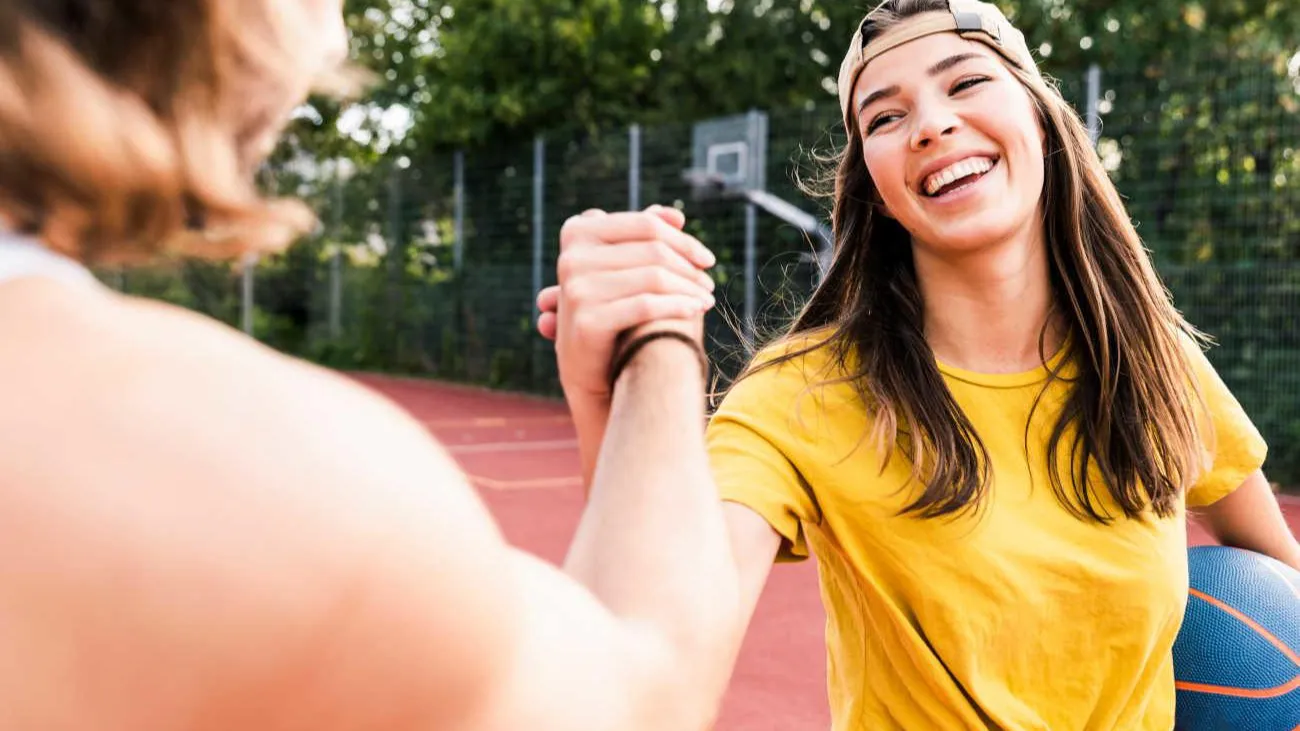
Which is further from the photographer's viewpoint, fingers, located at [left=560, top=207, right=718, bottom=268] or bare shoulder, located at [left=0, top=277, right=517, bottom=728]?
fingers, located at [left=560, top=207, right=718, bottom=268]

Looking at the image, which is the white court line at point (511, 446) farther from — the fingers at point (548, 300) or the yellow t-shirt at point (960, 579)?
the fingers at point (548, 300)

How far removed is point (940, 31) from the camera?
1.99 meters

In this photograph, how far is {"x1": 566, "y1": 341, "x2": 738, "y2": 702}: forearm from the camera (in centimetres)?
87

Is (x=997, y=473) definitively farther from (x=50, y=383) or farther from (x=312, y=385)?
(x=50, y=383)

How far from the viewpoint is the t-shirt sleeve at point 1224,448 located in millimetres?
2105

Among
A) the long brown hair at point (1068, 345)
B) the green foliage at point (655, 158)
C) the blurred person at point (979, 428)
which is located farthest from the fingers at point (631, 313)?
the green foliage at point (655, 158)

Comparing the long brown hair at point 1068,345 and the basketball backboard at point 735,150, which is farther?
the basketball backboard at point 735,150

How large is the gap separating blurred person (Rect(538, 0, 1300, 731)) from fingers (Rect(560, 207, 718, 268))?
23.4 inches

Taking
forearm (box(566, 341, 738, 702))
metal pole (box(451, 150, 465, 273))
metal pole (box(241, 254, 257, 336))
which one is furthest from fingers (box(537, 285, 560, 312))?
metal pole (box(241, 254, 257, 336))

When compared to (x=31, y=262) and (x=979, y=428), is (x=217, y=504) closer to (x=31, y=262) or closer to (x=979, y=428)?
(x=31, y=262)

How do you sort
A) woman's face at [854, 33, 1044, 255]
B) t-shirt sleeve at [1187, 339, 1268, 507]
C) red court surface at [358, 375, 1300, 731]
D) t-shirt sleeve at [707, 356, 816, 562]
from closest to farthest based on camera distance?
t-shirt sleeve at [707, 356, 816, 562] → woman's face at [854, 33, 1044, 255] → t-shirt sleeve at [1187, 339, 1268, 507] → red court surface at [358, 375, 1300, 731]

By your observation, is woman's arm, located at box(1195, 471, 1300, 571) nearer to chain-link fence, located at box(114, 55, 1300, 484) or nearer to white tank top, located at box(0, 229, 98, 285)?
chain-link fence, located at box(114, 55, 1300, 484)

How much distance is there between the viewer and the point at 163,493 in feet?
2.05

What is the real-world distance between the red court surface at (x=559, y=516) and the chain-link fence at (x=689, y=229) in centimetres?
100
